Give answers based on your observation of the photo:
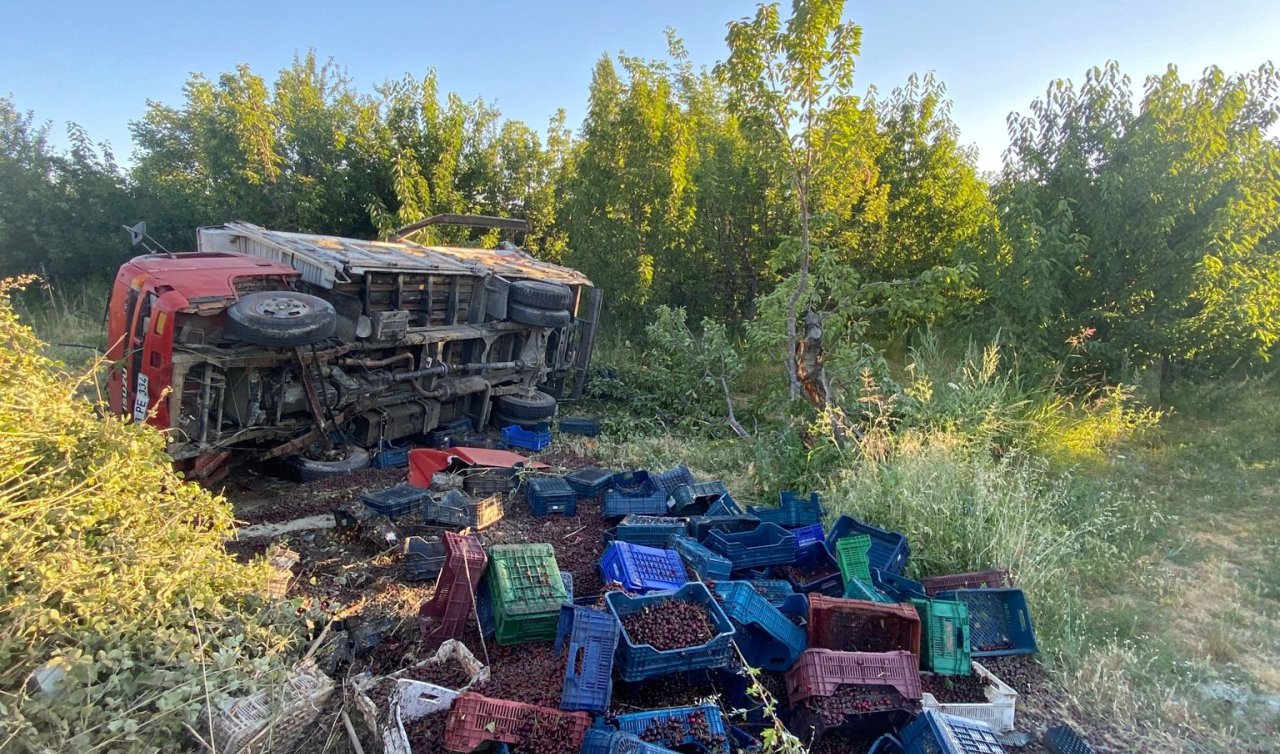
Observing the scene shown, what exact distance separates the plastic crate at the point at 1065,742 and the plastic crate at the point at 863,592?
0.86 metres

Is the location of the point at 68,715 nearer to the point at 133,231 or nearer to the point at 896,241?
the point at 133,231

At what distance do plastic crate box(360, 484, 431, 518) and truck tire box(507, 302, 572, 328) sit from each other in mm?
A: 3354

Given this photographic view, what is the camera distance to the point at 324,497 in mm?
5672

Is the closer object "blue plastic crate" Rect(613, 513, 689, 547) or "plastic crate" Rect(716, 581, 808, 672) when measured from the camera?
"plastic crate" Rect(716, 581, 808, 672)

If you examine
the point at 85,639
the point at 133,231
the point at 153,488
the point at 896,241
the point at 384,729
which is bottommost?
the point at 384,729

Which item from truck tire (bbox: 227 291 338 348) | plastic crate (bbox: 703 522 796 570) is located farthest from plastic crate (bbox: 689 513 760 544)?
truck tire (bbox: 227 291 338 348)

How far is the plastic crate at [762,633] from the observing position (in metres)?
3.09

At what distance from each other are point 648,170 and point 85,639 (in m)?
9.92

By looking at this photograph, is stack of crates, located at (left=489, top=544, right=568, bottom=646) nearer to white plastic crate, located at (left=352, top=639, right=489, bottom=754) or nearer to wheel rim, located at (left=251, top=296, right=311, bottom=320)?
white plastic crate, located at (left=352, top=639, right=489, bottom=754)

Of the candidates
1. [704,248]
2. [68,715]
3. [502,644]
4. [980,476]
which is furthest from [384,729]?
[704,248]

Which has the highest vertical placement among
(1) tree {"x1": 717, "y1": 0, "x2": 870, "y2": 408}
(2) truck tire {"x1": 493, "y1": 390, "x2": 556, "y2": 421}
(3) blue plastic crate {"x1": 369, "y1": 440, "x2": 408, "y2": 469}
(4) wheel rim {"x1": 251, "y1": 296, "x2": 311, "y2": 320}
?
(1) tree {"x1": 717, "y1": 0, "x2": 870, "y2": 408}

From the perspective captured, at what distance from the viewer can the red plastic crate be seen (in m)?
2.75

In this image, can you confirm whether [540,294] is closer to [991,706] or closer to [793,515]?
[793,515]

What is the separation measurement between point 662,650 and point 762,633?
0.61 metres
